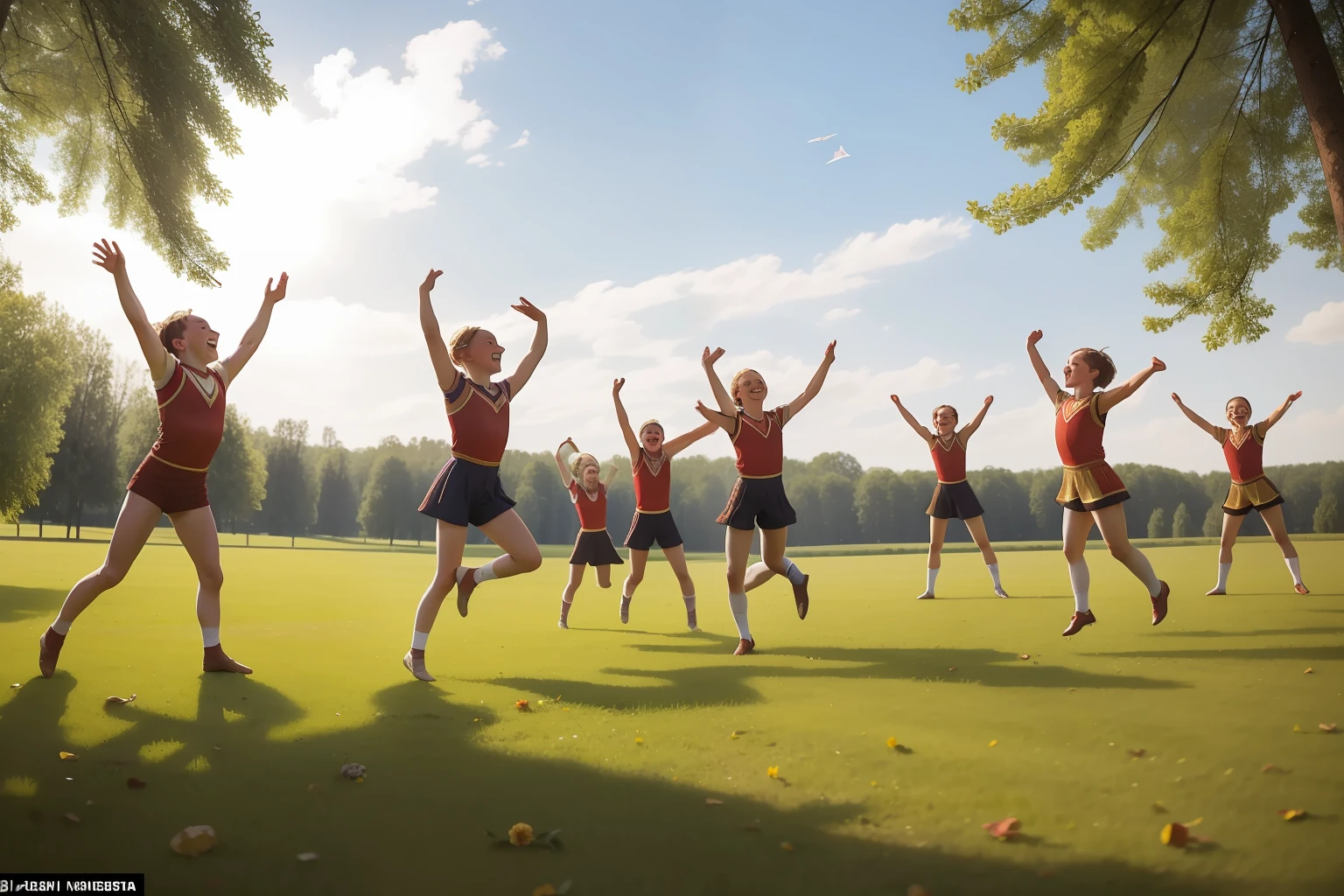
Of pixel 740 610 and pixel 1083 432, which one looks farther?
pixel 1083 432

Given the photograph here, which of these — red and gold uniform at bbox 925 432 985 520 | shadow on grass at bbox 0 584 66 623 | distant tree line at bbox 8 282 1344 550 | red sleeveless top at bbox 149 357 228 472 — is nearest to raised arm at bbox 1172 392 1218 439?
red and gold uniform at bbox 925 432 985 520

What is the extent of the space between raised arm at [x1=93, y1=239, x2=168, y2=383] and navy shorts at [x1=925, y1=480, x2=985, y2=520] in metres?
10.5

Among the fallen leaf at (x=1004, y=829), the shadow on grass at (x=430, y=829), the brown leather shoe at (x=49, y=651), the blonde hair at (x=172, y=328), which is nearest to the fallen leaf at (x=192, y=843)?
the shadow on grass at (x=430, y=829)

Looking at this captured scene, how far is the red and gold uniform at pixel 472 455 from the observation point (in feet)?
21.4

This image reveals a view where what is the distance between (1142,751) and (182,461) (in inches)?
263

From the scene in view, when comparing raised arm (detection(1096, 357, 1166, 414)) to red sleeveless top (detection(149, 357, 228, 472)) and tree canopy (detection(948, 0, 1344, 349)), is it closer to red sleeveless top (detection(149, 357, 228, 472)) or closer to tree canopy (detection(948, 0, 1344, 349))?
tree canopy (detection(948, 0, 1344, 349))

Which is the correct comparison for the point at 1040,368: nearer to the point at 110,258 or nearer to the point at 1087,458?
the point at 1087,458

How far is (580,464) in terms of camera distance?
10781mm

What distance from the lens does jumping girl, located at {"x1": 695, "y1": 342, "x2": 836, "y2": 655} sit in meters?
7.70

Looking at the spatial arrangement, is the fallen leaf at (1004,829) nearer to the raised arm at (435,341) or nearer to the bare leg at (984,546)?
the raised arm at (435,341)

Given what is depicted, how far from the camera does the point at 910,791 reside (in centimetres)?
367

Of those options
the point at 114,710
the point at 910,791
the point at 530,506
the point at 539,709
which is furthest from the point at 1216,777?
the point at 530,506

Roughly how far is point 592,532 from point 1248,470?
9.76m

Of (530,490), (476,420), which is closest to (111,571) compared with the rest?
(476,420)
